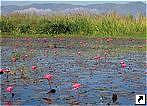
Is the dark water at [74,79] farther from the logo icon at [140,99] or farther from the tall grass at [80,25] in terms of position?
the tall grass at [80,25]

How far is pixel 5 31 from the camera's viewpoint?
2914cm

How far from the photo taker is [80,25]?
2928 cm

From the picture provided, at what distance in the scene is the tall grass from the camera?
28.8 meters

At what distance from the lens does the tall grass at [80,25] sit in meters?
28.8

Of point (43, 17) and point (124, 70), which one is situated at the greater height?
point (43, 17)

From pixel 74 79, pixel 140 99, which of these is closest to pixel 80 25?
pixel 74 79

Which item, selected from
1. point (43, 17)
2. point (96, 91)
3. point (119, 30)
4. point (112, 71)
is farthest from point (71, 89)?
point (43, 17)

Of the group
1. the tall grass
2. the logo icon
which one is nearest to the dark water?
the logo icon

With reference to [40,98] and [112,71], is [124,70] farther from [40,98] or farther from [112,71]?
[40,98]

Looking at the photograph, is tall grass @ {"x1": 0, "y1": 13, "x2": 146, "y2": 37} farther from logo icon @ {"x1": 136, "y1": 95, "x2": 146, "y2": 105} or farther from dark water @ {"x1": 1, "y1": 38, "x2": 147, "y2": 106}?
→ logo icon @ {"x1": 136, "y1": 95, "x2": 146, "y2": 105}

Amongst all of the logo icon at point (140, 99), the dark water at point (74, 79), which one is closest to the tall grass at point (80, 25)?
the dark water at point (74, 79)

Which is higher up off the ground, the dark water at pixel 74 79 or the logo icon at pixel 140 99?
the dark water at pixel 74 79

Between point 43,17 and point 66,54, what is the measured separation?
15356 millimetres

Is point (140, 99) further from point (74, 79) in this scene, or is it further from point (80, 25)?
point (80, 25)
